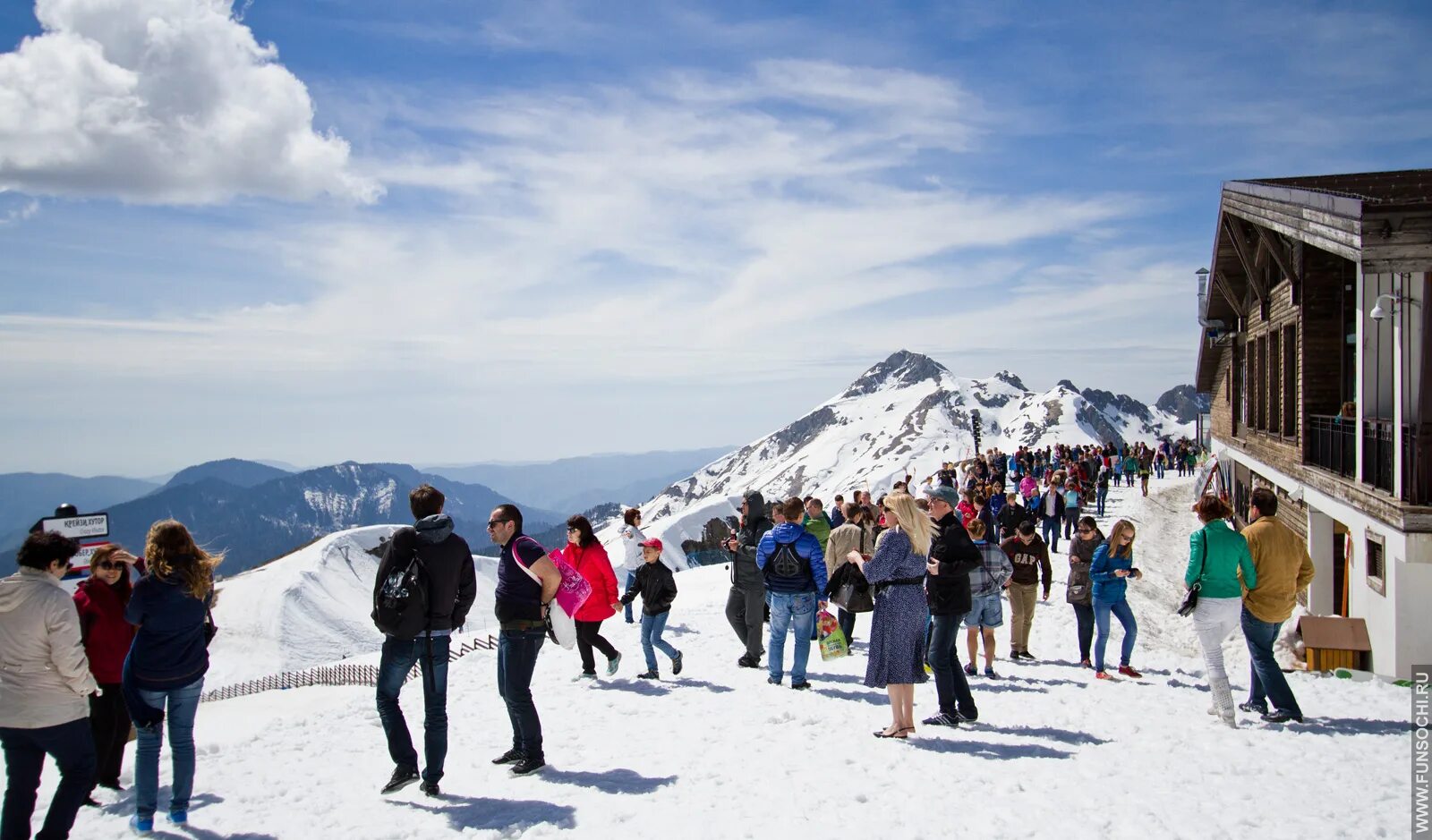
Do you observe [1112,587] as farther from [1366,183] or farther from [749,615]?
[1366,183]

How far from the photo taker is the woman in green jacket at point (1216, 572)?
6.97 m

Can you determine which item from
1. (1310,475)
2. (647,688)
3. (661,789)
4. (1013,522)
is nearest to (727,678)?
(647,688)

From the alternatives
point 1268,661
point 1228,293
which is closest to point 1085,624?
point 1268,661

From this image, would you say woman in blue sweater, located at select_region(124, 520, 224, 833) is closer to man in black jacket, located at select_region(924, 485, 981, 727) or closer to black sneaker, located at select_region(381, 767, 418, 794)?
black sneaker, located at select_region(381, 767, 418, 794)

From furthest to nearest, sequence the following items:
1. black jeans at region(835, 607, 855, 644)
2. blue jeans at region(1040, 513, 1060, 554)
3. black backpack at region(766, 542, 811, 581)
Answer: blue jeans at region(1040, 513, 1060, 554) < black jeans at region(835, 607, 855, 644) < black backpack at region(766, 542, 811, 581)

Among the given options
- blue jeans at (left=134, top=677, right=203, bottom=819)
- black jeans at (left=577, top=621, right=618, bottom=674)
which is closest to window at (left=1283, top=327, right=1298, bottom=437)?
black jeans at (left=577, top=621, right=618, bottom=674)

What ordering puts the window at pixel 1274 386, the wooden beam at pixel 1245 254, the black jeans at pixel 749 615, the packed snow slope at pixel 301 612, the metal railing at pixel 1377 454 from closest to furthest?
the black jeans at pixel 749 615, the metal railing at pixel 1377 454, the window at pixel 1274 386, the wooden beam at pixel 1245 254, the packed snow slope at pixel 301 612

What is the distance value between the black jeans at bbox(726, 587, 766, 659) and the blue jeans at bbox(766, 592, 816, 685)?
89 cm

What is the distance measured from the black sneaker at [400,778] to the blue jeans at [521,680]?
0.77 metres

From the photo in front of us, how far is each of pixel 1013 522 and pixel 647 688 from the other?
311 inches

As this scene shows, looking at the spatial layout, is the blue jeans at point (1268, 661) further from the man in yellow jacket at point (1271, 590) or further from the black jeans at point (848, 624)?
the black jeans at point (848, 624)

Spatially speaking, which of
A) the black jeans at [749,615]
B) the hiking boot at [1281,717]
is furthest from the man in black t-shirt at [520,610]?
the hiking boot at [1281,717]

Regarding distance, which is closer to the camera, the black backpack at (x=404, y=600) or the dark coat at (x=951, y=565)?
the black backpack at (x=404, y=600)

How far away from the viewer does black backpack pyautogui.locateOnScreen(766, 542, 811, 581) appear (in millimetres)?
8711
